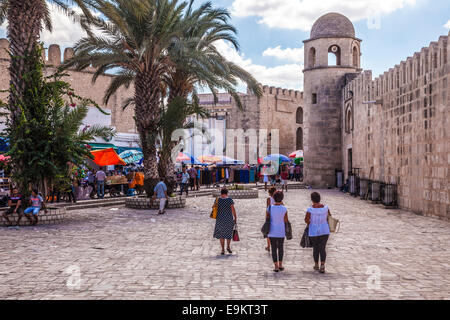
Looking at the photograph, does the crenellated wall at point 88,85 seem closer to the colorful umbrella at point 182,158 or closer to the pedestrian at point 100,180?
the colorful umbrella at point 182,158

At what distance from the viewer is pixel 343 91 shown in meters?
27.0

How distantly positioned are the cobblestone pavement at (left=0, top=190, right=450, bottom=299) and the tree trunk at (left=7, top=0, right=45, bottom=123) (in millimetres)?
3723

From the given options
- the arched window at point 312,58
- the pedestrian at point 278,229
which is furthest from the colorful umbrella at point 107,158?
the arched window at point 312,58

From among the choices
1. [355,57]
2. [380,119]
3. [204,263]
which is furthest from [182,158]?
[204,263]

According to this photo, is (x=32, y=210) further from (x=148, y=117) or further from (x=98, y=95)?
(x=98, y=95)

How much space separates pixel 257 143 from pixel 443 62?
103ft

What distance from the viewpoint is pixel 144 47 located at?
14.3m

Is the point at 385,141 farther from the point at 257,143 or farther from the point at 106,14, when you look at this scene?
the point at 257,143

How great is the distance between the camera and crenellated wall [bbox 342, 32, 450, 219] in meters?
12.4

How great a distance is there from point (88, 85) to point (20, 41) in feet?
53.5

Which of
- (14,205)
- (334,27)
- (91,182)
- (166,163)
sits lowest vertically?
(14,205)

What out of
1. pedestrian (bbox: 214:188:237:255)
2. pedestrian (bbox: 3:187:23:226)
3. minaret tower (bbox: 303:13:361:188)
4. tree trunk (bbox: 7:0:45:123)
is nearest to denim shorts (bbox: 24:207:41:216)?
pedestrian (bbox: 3:187:23:226)

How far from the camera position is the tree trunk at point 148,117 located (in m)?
16.2
